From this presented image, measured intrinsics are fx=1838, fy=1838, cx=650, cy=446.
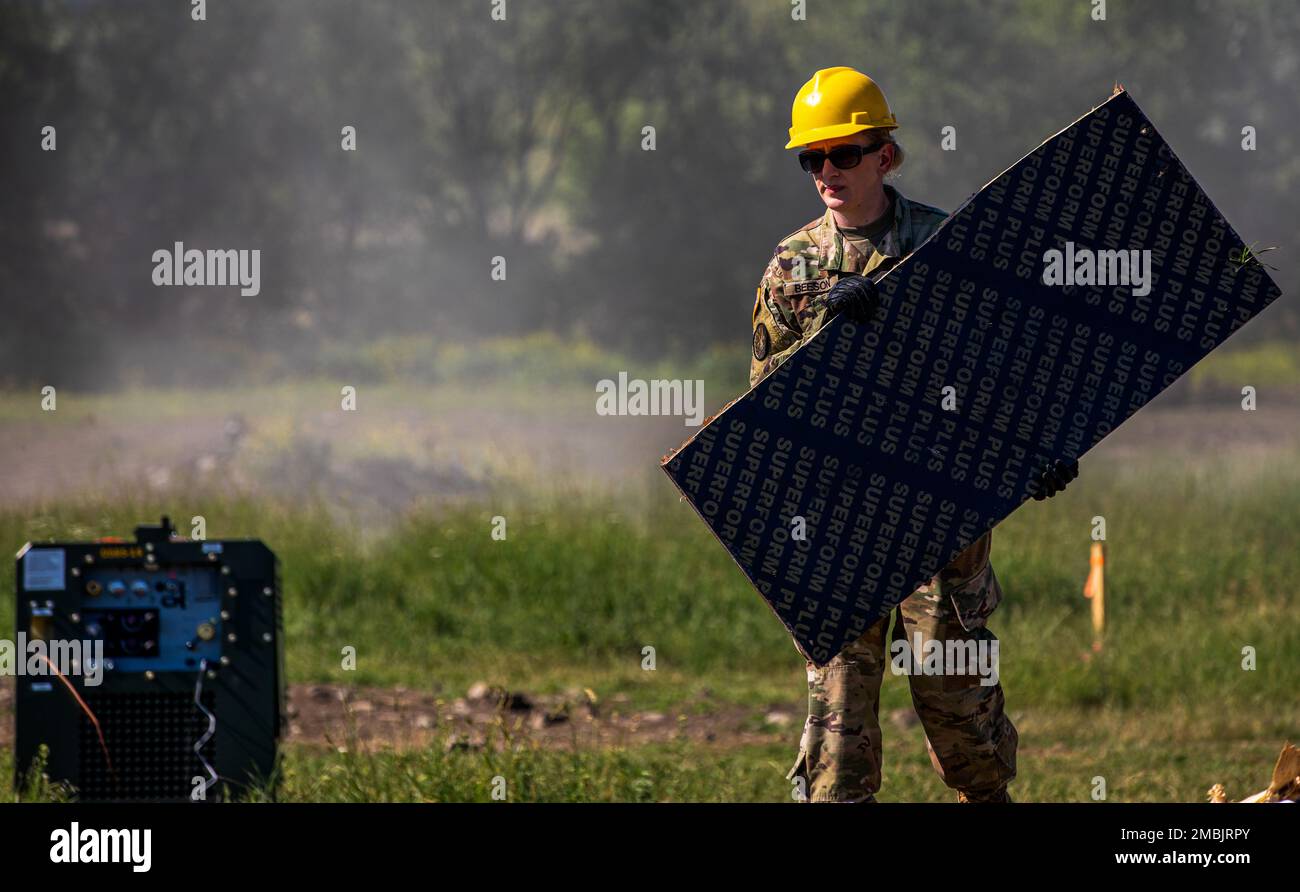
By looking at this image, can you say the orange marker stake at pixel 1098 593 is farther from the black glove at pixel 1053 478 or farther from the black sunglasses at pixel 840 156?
the black sunglasses at pixel 840 156

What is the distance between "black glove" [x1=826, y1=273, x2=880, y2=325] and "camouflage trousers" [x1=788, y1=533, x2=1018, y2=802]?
2.89 ft

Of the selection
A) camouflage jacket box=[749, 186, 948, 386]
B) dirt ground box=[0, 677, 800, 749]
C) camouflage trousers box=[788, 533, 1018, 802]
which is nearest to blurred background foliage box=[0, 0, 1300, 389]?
dirt ground box=[0, 677, 800, 749]

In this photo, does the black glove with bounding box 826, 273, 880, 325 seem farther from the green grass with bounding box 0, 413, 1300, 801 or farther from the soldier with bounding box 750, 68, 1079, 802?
the green grass with bounding box 0, 413, 1300, 801

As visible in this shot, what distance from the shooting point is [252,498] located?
45.4 feet

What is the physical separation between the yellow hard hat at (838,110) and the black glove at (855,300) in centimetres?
57

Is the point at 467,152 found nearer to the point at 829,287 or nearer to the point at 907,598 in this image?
the point at 829,287

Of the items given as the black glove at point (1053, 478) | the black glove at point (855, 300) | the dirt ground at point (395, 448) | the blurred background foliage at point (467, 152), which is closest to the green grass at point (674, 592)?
the dirt ground at point (395, 448)

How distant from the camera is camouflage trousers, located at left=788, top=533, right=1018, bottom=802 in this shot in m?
5.57

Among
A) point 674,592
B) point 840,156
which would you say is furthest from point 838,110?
point 674,592

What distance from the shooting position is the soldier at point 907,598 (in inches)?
219

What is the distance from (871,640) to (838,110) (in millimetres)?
1610
